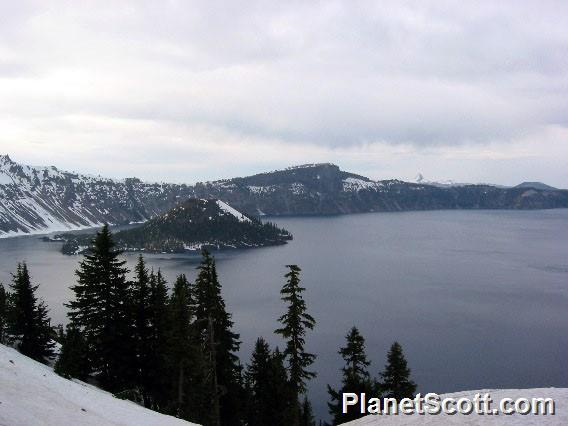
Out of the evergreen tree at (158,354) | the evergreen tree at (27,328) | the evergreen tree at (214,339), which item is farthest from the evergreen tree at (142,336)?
the evergreen tree at (27,328)

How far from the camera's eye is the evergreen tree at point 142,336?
31.0 meters

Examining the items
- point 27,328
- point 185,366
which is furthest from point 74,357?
point 27,328

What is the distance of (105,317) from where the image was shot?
2964cm

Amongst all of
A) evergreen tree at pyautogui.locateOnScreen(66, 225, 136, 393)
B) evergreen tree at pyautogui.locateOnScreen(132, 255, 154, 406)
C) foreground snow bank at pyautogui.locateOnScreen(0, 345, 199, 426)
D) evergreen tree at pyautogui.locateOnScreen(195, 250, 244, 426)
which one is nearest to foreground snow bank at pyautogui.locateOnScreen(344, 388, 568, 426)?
foreground snow bank at pyautogui.locateOnScreen(0, 345, 199, 426)

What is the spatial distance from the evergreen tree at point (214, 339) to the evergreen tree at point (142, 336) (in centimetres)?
377

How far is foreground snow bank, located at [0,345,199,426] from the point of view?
36.0 feet

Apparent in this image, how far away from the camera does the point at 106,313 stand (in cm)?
2959

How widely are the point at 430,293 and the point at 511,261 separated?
82.8 meters

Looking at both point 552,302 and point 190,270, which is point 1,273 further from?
point 552,302

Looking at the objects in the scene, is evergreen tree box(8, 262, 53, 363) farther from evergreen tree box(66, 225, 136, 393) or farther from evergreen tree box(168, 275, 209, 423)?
evergreen tree box(168, 275, 209, 423)

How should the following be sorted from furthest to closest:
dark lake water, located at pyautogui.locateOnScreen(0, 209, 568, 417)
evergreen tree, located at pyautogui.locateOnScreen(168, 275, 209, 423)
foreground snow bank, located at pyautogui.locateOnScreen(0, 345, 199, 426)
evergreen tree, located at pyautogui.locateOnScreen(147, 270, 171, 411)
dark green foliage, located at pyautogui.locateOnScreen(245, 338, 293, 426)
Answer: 1. dark lake water, located at pyautogui.locateOnScreen(0, 209, 568, 417)
2. dark green foliage, located at pyautogui.locateOnScreen(245, 338, 293, 426)
3. evergreen tree, located at pyautogui.locateOnScreen(147, 270, 171, 411)
4. evergreen tree, located at pyautogui.locateOnScreen(168, 275, 209, 423)
5. foreground snow bank, located at pyautogui.locateOnScreen(0, 345, 199, 426)

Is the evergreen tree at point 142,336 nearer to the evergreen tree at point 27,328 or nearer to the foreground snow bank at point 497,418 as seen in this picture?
the evergreen tree at point 27,328

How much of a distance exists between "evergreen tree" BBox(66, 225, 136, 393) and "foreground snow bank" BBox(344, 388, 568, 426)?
64.5ft

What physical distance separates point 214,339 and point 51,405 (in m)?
21.6
